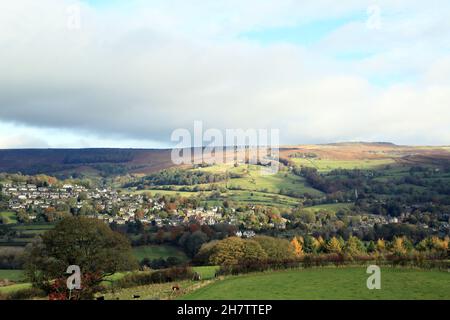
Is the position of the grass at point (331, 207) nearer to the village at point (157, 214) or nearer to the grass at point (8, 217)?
the village at point (157, 214)

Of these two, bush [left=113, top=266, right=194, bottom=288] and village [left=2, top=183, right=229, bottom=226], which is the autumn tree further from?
village [left=2, top=183, right=229, bottom=226]

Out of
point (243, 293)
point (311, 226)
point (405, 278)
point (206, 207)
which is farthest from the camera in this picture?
point (206, 207)

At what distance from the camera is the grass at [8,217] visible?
472 feet

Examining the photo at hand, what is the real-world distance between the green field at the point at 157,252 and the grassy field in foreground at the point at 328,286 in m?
72.3

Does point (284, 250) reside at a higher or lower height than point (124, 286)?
lower

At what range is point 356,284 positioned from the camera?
35.9 meters

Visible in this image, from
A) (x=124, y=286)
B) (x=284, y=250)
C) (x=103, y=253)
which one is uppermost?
(x=103, y=253)

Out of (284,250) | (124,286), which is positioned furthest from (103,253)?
(284,250)

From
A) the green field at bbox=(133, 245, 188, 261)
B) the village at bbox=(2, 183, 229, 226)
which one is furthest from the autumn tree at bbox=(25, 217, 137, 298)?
the village at bbox=(2, 183, 229, 226)

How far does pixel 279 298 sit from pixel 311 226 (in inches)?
4905

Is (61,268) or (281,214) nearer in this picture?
(61,268)

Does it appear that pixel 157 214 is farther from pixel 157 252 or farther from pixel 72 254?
pixel 72 254

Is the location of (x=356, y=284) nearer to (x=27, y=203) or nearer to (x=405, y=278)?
(x=405, y=278)

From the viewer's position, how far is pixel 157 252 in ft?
391
